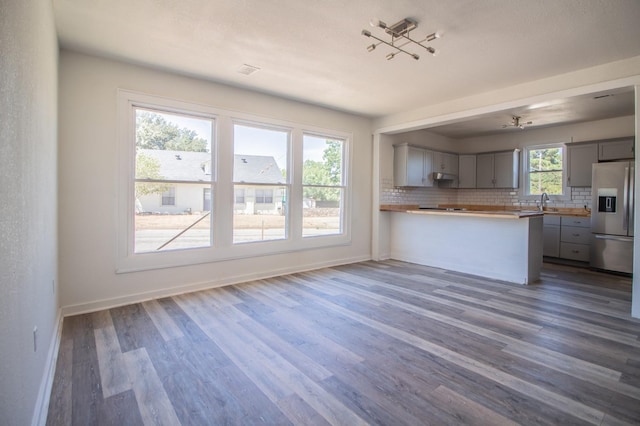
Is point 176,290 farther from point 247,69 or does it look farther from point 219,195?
point 247,69

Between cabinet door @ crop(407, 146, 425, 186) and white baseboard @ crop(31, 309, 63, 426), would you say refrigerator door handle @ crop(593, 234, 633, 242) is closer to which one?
cabinet door @ crop(407, 146, 425, 186)

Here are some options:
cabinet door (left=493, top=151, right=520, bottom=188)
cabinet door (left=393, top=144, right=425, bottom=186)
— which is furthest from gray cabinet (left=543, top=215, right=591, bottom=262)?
cabinet door (left=393, top=144, right=425, bottom=186)

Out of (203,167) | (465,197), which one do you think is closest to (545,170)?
(465,197)

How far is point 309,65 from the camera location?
12.0ft

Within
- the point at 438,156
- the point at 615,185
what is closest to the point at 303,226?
the point at 438,156

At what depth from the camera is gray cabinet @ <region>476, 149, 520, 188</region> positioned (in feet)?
22.5

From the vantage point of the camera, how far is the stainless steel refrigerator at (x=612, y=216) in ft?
16.4

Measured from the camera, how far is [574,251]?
18.9ft

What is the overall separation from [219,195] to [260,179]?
690 millimetres

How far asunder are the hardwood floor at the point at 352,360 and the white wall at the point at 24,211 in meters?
0.45

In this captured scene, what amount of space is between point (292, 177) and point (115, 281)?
2673 mm

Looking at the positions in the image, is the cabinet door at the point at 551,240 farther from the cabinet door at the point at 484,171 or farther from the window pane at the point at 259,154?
the window pane at the point at 259,154

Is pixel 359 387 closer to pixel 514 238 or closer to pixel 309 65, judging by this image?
pixel 309 65

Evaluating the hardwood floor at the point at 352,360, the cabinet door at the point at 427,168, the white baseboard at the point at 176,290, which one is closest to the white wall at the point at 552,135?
the cabinet door at the point at 427,168
